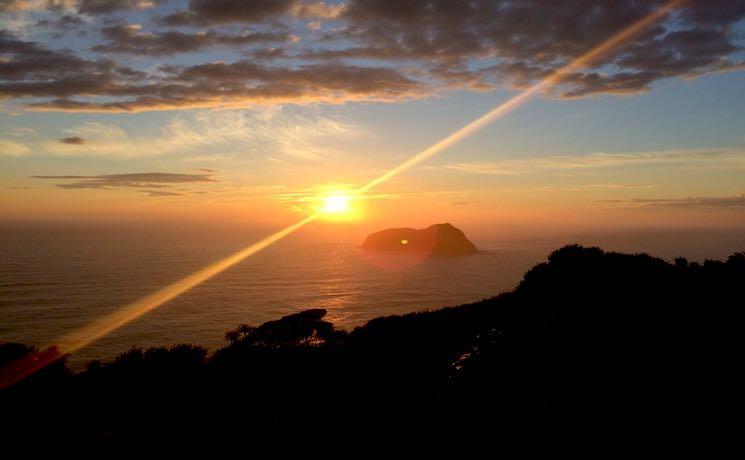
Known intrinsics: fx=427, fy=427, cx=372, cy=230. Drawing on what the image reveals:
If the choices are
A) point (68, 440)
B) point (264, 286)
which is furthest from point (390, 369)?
point (264, 286)

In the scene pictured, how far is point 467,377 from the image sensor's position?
47.2 ft

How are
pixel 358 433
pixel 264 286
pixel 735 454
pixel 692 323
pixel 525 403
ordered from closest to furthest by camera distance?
1. pixel 735 454
2. pixel 525 403
3. pixel 358 433
4. pixel 692 323
5. pixel 264 286

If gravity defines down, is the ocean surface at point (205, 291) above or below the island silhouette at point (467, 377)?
below

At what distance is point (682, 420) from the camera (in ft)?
31.2

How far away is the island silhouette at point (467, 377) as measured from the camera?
36.1 ft

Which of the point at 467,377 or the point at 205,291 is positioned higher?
the point at 467,377

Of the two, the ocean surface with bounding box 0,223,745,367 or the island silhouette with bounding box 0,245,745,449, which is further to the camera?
the ocean surface with bounding box 0,223,745,367

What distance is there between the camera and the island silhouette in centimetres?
1102

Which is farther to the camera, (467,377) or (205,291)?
(205,291)

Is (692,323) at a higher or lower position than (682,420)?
higher

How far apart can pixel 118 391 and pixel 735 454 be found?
88.9 ft

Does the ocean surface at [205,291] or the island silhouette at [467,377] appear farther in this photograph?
the ocean surface at [205,291]

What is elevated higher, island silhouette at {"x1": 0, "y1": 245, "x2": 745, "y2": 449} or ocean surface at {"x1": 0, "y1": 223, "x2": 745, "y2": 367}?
island silhouette at {"x1": 0, "y1": 245, "x2": 745, "y2": 449}

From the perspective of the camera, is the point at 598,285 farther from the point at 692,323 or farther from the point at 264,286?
the point at 264,286
